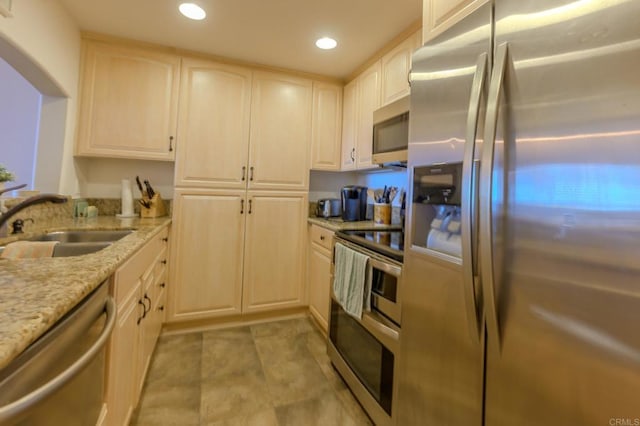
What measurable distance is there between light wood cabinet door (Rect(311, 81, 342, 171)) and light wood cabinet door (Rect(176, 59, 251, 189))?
2.00 ft

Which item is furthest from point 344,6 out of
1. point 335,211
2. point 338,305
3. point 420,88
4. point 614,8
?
point 338,305

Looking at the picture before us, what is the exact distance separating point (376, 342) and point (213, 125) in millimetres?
2011

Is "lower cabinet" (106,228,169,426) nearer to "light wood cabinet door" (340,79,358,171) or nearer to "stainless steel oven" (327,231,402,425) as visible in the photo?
"stainless steel oven" (327,231,402,425)

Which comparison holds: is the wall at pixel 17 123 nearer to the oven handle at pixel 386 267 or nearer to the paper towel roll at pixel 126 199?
the paper towel roll at pixel 126 199

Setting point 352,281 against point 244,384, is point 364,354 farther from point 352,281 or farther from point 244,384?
point 244,384

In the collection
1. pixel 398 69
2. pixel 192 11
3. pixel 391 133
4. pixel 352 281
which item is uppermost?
pixel 192 11

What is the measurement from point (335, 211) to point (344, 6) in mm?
1621

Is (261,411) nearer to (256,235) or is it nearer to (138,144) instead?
(256,235)

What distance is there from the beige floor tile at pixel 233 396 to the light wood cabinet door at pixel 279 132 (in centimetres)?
144

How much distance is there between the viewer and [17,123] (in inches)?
84.8

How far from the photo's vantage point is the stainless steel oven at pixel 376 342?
132 centimetres

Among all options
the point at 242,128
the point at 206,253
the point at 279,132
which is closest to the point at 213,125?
the point at 242,128

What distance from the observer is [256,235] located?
2520 mm

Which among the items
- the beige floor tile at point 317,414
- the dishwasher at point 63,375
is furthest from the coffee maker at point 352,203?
the dishwasher at point 63,375
